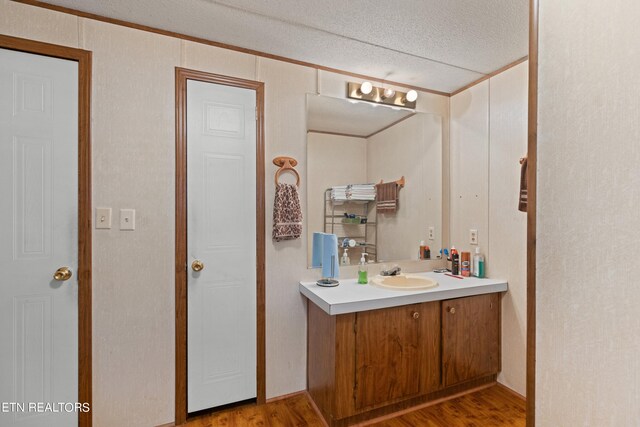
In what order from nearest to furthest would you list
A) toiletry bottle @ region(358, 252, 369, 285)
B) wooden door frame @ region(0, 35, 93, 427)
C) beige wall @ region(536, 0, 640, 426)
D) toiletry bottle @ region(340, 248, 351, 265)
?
beige wall @ region(536, 0, 640, 426) < wooden door frame @ region(0, 35, 93, 427) < toiletry bottle @ region(358, 252, 369, 285) < toiletry bottle @ region(340, 248, 351, 265)

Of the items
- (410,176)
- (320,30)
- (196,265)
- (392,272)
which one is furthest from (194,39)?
(392,272)

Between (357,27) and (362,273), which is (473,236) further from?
(357,27)

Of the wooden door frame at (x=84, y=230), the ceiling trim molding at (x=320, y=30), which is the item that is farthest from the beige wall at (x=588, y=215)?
the wooden door frame at (x=84, y=230)

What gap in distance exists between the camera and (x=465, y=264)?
2396mm

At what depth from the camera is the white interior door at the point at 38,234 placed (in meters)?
1.49

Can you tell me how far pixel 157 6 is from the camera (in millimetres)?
1568

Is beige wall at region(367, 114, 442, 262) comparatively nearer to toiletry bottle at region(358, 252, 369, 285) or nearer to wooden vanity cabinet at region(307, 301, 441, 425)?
toiletry bottle at region(358, 252, 369, 285)

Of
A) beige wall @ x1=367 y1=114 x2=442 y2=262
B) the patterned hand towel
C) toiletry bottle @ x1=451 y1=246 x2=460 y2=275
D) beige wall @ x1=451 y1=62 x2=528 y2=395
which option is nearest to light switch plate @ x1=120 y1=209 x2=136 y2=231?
the patterned hand towel

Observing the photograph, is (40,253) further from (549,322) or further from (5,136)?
(549,322)

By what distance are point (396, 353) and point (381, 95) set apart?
1.87m

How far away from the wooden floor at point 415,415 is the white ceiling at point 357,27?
7.66ft

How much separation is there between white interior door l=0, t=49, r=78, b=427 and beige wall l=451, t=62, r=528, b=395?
2.67 m

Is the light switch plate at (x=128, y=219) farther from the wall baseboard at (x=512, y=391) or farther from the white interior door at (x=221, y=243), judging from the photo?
the wall baseboard at (x=512, y=391)

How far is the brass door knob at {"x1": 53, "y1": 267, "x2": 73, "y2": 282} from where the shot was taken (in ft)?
5.09
